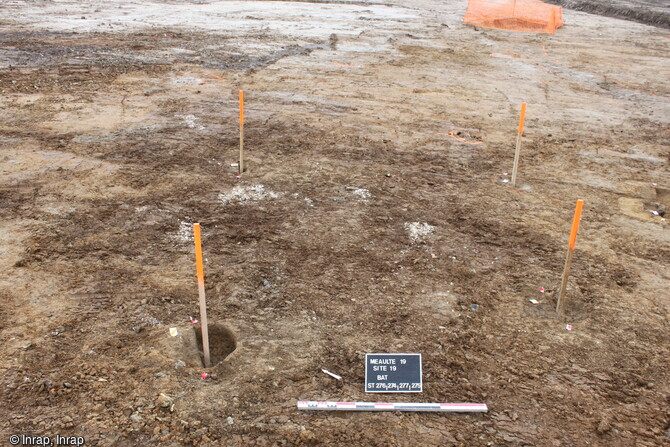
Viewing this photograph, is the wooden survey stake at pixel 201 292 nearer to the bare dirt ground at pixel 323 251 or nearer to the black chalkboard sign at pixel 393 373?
the bare dirt ground at pixel 323 251

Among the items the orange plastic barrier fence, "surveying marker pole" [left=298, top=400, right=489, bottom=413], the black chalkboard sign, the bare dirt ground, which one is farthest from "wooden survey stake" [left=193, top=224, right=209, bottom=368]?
the orange plastic barrier fence

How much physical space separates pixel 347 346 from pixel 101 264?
3.19 meters

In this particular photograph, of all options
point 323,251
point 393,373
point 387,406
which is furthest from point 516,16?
point 387,406

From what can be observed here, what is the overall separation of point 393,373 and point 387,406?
0.38 metres

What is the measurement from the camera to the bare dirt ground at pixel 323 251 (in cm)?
426

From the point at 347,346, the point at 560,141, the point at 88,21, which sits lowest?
the point at 347,346

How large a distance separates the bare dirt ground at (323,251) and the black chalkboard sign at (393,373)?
0.14 m

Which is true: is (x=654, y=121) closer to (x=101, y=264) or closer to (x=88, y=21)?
(x=101, y=264)

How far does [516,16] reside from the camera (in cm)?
2203

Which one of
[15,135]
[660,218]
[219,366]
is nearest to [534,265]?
[660,218]

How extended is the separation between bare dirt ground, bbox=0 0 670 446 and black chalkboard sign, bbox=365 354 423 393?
0.14 m

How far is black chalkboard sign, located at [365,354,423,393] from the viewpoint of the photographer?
4.46 m

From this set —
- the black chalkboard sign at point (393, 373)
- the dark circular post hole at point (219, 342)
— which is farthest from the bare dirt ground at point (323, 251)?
the black chalkboard sign at point (393, 373)

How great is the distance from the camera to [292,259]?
6.32 metres
